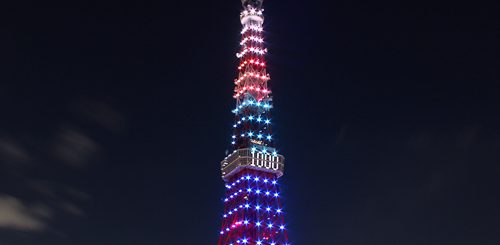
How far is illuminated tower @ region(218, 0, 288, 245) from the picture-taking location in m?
112

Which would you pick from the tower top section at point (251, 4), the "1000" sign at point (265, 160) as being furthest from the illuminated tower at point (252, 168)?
the tower top section at point (251, 4)

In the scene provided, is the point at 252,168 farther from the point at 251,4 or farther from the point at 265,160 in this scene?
the point at 251,4

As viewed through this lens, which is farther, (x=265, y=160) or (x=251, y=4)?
(x=251, y=4)

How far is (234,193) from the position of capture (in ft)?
383

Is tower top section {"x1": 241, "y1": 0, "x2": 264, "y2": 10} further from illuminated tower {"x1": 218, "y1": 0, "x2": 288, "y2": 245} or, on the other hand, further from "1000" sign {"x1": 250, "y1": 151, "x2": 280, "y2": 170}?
"1000" sign {"x1": 250, "y1": 151, "x2": 280, "y2": 170}

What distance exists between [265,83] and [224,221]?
83.8 ft

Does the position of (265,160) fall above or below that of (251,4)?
below

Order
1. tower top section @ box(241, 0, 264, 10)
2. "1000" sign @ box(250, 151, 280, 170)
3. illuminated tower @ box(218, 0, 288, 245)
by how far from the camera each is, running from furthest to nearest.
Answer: tower top section @ box(241, 0, 264, 10) → "1000" sign @ box(250, 151, 280, 170) → illuminated tower @ box(218, 0, 288, 245)

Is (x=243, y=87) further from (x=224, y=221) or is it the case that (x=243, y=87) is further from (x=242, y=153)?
(x=224, y=221)

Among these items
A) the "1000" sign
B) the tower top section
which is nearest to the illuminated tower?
the "1000" sign

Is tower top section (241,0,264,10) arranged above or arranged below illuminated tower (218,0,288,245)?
above

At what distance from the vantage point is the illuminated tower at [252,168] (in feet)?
369

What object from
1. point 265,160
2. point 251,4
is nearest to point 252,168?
point 265,160

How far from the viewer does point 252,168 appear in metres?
116
